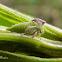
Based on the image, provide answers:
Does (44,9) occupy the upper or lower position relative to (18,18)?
upper

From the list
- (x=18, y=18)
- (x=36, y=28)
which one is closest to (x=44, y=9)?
(x=18, y=18)

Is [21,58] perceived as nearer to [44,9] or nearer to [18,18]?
[18,18]

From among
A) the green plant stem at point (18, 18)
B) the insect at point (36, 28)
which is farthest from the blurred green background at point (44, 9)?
the insect at point (36, 28)

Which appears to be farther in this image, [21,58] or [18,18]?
[18,18]

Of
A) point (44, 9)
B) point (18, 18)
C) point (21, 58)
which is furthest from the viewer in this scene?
point (44, 9)

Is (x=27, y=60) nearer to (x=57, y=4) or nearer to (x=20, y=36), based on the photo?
(x=20, y=36)

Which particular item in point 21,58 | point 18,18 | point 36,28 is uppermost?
point 18,18

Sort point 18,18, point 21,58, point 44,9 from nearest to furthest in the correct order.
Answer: point 21,58
point 18,18
point 44,9

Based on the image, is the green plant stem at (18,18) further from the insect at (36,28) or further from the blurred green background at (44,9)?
the blurred green background at (44,9)
